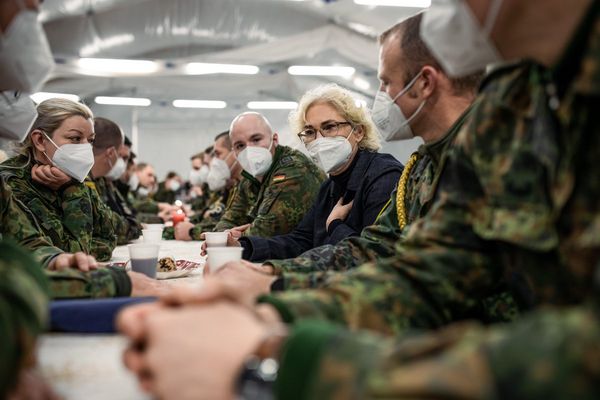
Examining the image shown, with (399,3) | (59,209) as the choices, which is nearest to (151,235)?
(59,209)

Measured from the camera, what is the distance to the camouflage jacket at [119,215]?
4504 mm

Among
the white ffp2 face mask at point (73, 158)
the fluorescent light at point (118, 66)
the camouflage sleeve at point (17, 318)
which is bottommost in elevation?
the fluorescent light at point (118, 66)

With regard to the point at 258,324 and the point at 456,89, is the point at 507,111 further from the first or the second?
the point at 456,89

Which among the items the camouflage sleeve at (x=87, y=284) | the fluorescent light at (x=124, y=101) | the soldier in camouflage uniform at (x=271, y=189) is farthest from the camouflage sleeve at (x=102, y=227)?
the fluorescent light at (x=124, y=101)

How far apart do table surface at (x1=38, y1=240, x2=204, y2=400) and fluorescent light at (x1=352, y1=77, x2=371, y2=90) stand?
10746 millimetres

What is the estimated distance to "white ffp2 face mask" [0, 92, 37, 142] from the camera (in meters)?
1.91

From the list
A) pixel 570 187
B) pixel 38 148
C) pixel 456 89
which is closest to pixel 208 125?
pixel 38 148

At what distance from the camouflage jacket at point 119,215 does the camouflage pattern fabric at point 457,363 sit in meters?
3.65

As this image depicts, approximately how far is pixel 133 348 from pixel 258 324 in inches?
8.3

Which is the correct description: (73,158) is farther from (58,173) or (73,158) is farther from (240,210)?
(240,210)

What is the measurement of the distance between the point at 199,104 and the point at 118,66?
436cm

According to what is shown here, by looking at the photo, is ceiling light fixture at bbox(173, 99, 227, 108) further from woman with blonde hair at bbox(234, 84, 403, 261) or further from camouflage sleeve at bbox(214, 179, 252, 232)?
woman with blonde hair at bbox(234, 84, 403, 261)

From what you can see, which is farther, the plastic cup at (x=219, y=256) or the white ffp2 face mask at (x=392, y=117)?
the white ffp2 face mask at (x=392, y=117)

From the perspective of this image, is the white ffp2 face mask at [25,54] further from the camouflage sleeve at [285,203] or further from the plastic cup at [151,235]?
the camouflage sleeve at [285,203]
